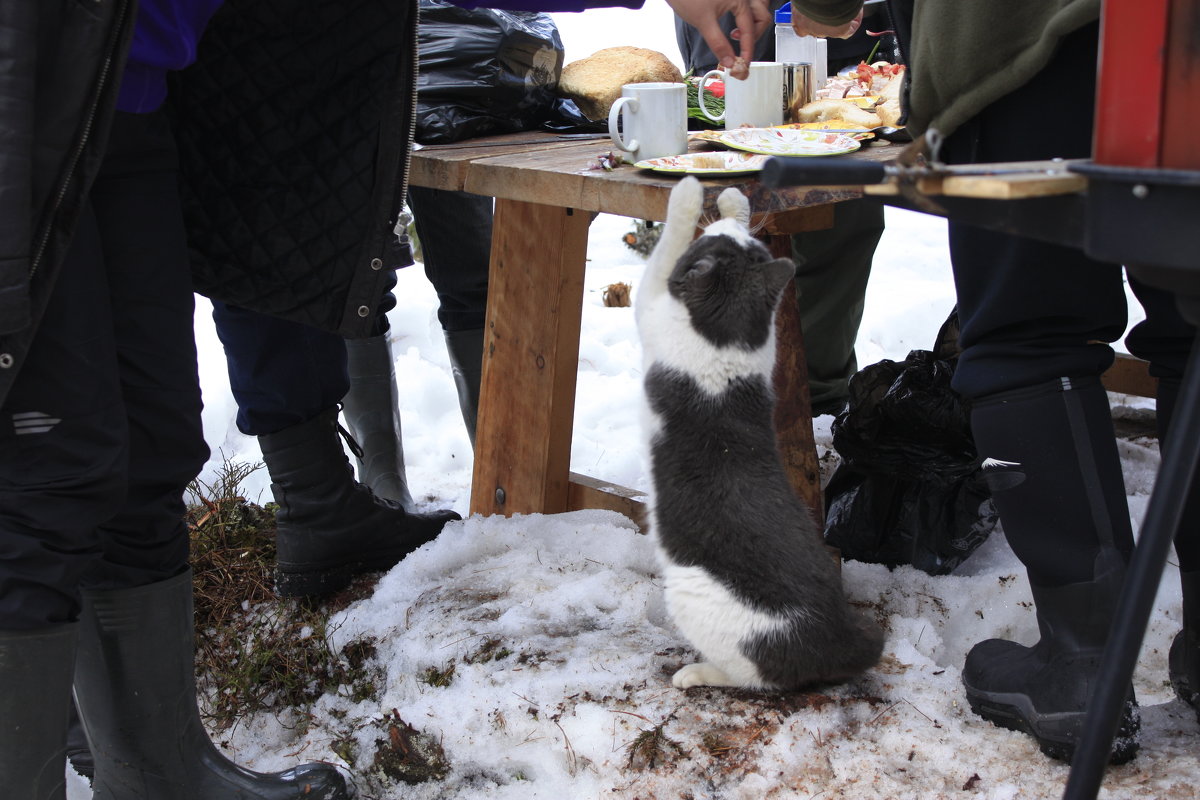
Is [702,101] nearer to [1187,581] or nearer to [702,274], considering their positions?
[702,274]

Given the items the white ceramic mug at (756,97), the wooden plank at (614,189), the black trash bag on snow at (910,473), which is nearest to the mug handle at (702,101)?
the white ceramic mug at (756,97)

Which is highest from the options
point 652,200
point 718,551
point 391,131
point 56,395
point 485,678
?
point 391,131

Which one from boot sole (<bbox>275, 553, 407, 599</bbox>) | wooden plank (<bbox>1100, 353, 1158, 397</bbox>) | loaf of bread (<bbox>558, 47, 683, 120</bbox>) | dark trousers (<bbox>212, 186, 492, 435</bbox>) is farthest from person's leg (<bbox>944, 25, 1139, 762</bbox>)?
wooden plank (<bbox>1100, 353, 1158, 397</bbox>)

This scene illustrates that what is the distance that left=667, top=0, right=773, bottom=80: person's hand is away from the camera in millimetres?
1985

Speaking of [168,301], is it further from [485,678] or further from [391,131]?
[485,678]

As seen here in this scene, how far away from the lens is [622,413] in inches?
152

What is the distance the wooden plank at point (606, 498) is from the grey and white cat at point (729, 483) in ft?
2.25

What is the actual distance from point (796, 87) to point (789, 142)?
434 mm

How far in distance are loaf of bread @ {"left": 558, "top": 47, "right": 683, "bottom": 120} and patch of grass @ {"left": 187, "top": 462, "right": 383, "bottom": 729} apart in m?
1.45

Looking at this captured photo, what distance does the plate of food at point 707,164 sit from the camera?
6.35ft

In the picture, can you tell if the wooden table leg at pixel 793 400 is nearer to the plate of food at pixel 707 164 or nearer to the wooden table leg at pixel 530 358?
the plate of food at pixel 707 164

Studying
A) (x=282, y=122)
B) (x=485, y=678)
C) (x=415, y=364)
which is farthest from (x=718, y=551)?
(x=415, y=364)

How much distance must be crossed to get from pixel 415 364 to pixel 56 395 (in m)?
2.79

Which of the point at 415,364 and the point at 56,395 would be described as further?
the point at 415,364
